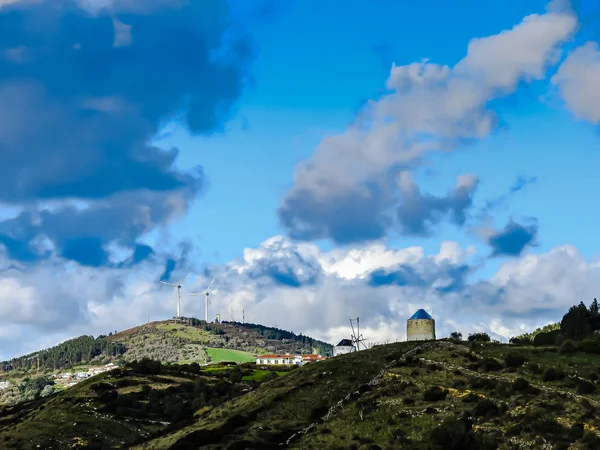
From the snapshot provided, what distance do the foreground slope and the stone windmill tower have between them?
24943 mm

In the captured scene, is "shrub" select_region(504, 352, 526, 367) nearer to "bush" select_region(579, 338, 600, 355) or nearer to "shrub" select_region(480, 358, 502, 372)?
"shrub" select_region(480, 358, 502, 372)

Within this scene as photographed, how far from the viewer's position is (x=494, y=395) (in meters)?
90.2

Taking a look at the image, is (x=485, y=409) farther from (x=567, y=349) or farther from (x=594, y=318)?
(x=594, y=318)

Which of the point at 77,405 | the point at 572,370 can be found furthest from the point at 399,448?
the point at 77,405

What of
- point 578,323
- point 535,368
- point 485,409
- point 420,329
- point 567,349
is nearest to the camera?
point 485,409

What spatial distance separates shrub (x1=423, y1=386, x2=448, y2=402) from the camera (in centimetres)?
9262

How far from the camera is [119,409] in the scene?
5733 inches

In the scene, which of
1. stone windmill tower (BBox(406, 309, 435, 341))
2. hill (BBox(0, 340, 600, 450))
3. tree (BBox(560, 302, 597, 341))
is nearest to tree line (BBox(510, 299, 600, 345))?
tree (BBox(560, 302, 597, 341))

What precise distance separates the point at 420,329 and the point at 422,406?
159 ft

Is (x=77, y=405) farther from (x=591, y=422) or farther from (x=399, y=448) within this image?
(x=591, y=422)

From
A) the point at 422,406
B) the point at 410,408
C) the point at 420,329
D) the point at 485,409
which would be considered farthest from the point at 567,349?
the point at 420,329

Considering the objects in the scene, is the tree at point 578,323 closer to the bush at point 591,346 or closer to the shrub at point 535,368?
the bush at point 591,346

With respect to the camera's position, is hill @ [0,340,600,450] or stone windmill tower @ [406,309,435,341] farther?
stone windmill tower @ [406,309,435,341]

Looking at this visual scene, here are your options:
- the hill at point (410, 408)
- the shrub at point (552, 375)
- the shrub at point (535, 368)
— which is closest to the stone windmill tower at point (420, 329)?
the hill at point (410, 408)
